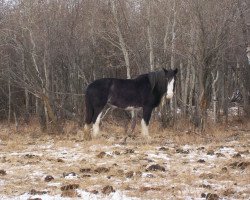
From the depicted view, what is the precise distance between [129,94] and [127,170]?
5674mm

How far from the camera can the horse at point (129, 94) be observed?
42.1ft

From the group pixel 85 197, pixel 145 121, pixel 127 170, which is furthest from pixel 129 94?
pixel 85 197

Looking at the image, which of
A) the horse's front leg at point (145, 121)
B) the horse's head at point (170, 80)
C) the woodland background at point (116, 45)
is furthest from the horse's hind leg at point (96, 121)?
the woodland background at point (116, 45)

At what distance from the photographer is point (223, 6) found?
13.8 m

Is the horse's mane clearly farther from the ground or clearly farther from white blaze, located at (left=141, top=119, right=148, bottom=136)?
the ground

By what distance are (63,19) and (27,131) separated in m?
5.56

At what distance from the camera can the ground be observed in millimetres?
5980

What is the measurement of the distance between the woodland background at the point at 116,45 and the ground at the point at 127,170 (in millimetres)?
3617

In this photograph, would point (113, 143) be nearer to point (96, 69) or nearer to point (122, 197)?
point (122, 197)

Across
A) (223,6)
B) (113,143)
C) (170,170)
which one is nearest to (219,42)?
(223,6)

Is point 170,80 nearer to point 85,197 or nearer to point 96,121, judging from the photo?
point 96,121

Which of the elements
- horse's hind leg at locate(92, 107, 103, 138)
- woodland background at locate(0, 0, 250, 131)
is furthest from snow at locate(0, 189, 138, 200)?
woodland background at locate(0, 0, 250, 131)

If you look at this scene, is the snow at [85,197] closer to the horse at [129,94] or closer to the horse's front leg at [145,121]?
the horse at [129,94]

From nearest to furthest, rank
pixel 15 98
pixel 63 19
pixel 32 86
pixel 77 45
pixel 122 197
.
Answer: pixel 122 197, pixel 32 86, pixel 63 19, pixel 77 45, pixel 15 98
